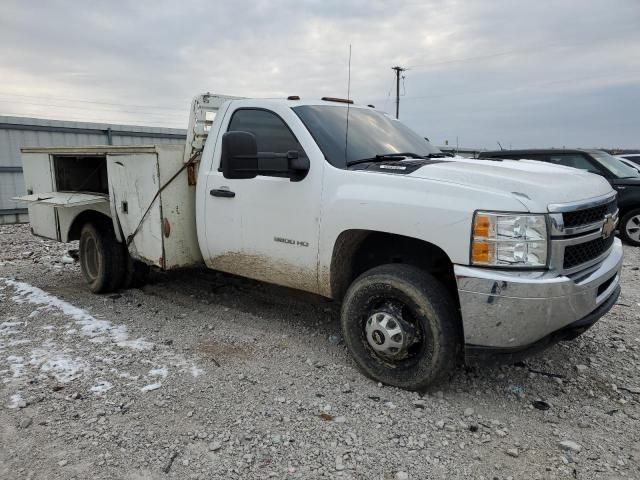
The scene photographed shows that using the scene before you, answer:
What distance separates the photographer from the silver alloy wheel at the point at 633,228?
8750mm

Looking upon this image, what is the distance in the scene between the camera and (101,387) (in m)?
3.36

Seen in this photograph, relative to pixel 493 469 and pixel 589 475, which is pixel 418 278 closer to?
pixel 493 469

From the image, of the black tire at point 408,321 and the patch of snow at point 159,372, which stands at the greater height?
the black tire at point 408,321

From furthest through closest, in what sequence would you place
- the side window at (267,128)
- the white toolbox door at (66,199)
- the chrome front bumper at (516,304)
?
1. the white toolbox door at (66,199)
2. the side window at (267,128)
3. the chrome front bumper at (516,304)

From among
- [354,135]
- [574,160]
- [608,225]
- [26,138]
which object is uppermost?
[26,138]

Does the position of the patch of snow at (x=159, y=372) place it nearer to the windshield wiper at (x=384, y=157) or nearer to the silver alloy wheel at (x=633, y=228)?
the windshield wiper at (x=384, y=157)

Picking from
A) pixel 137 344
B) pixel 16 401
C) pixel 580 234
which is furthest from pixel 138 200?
pixel 580 234

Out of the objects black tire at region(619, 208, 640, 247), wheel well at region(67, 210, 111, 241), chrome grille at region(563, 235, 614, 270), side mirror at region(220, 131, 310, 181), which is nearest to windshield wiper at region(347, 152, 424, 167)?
side mirror at region(220, 131, 310, 181)

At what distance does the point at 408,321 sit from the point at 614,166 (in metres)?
7.96

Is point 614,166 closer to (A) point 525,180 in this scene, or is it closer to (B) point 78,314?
(A) point 525,180

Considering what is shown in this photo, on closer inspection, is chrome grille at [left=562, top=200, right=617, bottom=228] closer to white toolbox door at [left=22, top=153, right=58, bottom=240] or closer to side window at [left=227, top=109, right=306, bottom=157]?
side window at [left=227, top=109, right=306, bottom=157]

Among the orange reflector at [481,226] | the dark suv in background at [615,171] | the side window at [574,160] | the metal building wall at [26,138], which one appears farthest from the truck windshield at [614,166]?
the metal building wall at [26,138]

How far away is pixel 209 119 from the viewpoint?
4883 millimetres

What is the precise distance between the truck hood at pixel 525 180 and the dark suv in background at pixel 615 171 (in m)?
5.25
